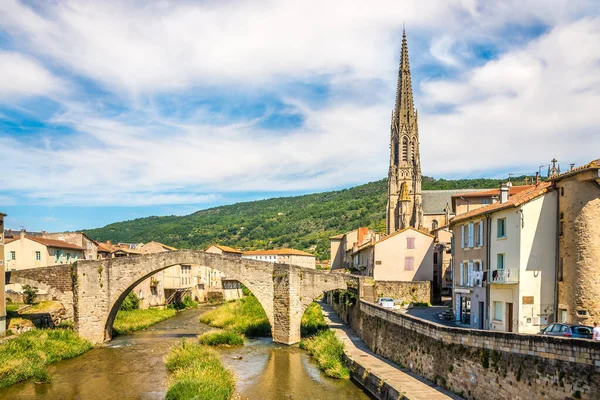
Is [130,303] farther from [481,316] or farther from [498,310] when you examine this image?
[498,310]

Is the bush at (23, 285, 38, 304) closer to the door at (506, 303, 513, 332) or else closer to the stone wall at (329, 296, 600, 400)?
the stone wall at (329, 296, 600, 400)

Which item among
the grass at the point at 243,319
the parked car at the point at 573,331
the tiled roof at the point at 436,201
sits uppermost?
the tiled roof at the point at 436,201

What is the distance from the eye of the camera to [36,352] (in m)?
23.2

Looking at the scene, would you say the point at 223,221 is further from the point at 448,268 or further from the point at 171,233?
the point at 448,268

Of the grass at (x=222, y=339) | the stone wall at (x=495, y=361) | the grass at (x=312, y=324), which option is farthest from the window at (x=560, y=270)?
the grass at (x=222, y=339)

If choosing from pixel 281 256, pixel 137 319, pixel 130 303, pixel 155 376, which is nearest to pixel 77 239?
pixel 130 303

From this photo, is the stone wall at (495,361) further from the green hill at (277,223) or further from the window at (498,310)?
the green hill at (277,223)

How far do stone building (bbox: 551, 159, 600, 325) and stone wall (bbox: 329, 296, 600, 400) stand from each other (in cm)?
471

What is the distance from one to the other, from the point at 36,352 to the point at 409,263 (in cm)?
2239

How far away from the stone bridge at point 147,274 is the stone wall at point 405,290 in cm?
252

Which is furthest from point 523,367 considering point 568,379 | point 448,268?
point 448,268

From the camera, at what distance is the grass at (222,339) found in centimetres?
2817

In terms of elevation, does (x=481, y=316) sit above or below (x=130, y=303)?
above

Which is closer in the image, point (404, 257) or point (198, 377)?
point (198, 377)
